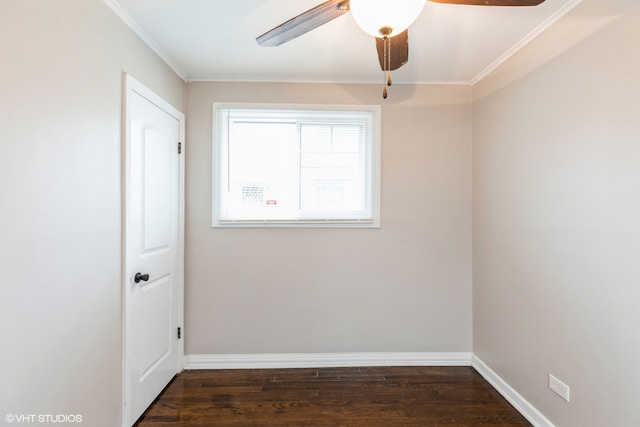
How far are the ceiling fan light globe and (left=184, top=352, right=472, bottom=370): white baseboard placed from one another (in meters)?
2.37

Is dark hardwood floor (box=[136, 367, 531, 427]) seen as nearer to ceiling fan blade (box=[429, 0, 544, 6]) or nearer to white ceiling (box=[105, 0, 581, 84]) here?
ceiling fan blade (box=[429, 0, 544, 6])

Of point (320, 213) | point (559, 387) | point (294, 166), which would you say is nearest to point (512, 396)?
point (559, 387)

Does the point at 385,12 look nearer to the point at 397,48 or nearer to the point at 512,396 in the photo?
the point at 397,48

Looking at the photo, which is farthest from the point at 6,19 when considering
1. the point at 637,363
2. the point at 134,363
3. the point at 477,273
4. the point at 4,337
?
the point at 477,273

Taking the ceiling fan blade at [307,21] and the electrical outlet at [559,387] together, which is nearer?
the ceiling fan blade at [307,21]

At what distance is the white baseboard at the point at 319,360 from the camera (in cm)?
245

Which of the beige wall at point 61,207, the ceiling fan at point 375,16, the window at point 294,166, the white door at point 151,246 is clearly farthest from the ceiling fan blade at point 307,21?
the window at point 294,166

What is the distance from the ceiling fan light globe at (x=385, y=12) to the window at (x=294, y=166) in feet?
4.80

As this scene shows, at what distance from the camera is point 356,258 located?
252 cm

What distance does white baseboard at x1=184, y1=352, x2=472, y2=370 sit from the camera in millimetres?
2453

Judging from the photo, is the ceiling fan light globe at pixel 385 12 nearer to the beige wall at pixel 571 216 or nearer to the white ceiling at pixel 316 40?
the white ceiling at pixel 316 40

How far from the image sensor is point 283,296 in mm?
2488

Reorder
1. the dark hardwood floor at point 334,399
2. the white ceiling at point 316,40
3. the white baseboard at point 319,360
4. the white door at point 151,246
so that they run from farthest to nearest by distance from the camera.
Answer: the white baseboard at point 319,360, the dark hardwood floor at point 334,399, the white door at point 151,246, the white ceiling at point 316,40

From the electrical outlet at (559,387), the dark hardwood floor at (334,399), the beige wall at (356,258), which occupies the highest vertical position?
the beige wall at (356,258)
